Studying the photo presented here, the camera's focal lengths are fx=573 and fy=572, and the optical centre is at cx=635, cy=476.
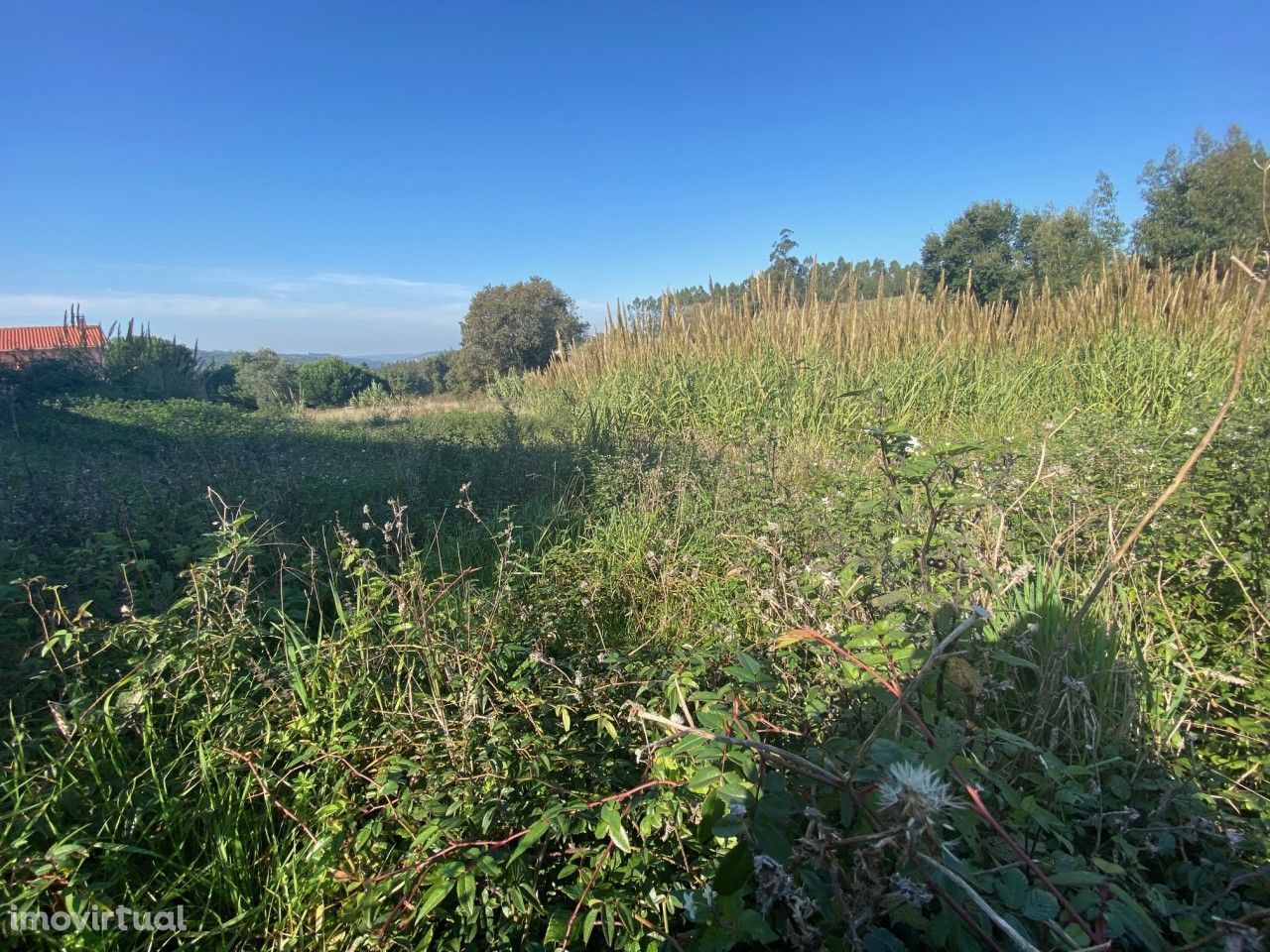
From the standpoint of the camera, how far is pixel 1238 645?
6.76 ft

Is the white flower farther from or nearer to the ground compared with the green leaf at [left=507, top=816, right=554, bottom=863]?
farther from the ground

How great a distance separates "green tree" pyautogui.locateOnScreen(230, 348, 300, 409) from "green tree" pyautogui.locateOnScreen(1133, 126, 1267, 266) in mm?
23825

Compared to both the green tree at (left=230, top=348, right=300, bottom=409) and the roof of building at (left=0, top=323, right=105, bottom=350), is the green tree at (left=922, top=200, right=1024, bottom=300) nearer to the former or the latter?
the green tree at (left=230, top=348, right=300, bottom=409)

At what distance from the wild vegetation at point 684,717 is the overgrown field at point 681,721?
12 millimetres

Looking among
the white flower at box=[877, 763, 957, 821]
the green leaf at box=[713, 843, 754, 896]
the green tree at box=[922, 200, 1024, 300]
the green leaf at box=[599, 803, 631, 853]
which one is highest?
the green tree at box=[922, 200, 1024, 300]

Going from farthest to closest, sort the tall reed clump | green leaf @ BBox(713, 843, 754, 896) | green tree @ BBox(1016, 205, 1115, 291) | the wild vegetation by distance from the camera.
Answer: green tree @ BBox(1016, 205, 1115, 291), the tall reed clump, the wild vegetation, green leaf @ BBox(713, 843, 754, 896)

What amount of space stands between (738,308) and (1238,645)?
7765 mm

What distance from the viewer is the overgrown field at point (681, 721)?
989mm

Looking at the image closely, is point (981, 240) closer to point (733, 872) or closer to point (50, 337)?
point (733, 872)

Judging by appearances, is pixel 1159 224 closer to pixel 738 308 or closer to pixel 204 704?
pixel 738 308

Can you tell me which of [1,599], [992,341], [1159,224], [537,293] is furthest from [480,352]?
[1159,224]

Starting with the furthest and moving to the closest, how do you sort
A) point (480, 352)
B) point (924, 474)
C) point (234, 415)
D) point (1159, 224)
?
point (480, 352)
point (1159, 224)
point (234, 415)
point (924, 474)

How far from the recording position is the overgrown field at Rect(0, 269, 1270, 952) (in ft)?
3.24

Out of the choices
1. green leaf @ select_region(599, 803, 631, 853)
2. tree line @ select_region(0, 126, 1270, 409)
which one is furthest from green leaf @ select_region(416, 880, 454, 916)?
tree line @ select_region(0, 126, 1270, 409)
